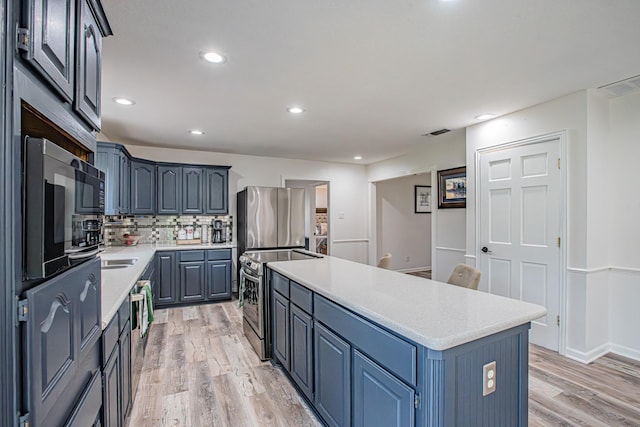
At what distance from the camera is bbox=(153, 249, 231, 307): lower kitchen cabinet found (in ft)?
15.1

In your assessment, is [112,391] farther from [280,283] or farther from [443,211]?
[443,211]

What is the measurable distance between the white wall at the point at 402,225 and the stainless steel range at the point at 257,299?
3974 millimetres

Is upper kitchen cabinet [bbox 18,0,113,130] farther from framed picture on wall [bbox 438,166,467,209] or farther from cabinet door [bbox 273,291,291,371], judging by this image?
framed picture on wall [bbox 438,166,467,209]

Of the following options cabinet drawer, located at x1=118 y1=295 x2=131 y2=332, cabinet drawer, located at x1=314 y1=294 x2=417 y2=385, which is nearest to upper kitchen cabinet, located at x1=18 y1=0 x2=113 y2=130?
cabinet drawer, located at x1=118 y1=295 x2=131 y2=332

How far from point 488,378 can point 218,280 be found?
4.25m

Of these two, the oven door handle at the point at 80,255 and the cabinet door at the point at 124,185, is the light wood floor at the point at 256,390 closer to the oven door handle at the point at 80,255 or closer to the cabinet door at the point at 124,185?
the oven door handle at the point at 80,255

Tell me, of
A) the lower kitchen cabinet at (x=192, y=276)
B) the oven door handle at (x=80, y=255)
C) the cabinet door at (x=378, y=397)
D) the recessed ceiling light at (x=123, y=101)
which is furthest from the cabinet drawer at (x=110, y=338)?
the lower kitchen cabinet at (x=192, y=276)

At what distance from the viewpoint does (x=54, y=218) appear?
815 millimetres

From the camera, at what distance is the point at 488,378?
1.35 meters

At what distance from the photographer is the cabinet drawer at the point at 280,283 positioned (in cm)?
251

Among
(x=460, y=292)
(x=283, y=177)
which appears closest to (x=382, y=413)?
(x=460, y=292)

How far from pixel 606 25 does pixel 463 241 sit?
314 centimetres

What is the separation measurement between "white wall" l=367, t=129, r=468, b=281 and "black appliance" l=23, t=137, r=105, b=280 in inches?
169

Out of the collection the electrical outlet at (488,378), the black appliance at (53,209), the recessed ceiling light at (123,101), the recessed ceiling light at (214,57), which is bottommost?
the electrical outlet at (488,378)
